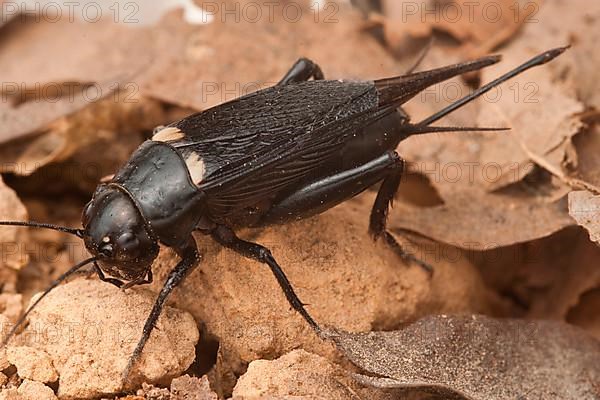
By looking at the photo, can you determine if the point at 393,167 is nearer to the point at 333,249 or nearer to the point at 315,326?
the point at 333,249

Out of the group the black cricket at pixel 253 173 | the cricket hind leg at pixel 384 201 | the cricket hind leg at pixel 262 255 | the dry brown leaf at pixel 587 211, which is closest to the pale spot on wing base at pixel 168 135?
the black cricket at pixel 253 173

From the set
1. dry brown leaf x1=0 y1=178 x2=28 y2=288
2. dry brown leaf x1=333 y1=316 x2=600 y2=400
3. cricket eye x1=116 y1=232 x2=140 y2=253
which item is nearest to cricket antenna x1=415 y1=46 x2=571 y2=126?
dry brown leaf x1=333 y1=316 x2=600 y2=400

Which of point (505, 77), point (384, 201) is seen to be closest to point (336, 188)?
point (384, 201)

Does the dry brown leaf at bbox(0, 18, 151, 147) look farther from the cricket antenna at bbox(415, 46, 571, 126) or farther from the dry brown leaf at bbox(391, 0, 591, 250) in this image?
the cricket antenna at bbox(415, 46, 571, 126)

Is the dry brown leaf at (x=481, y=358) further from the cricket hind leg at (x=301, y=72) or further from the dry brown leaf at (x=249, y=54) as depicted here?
the dry brown leaf at (x=249, y=54)

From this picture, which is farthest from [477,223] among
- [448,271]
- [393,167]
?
[393,167]

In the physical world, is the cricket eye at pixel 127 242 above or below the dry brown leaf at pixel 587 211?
below
